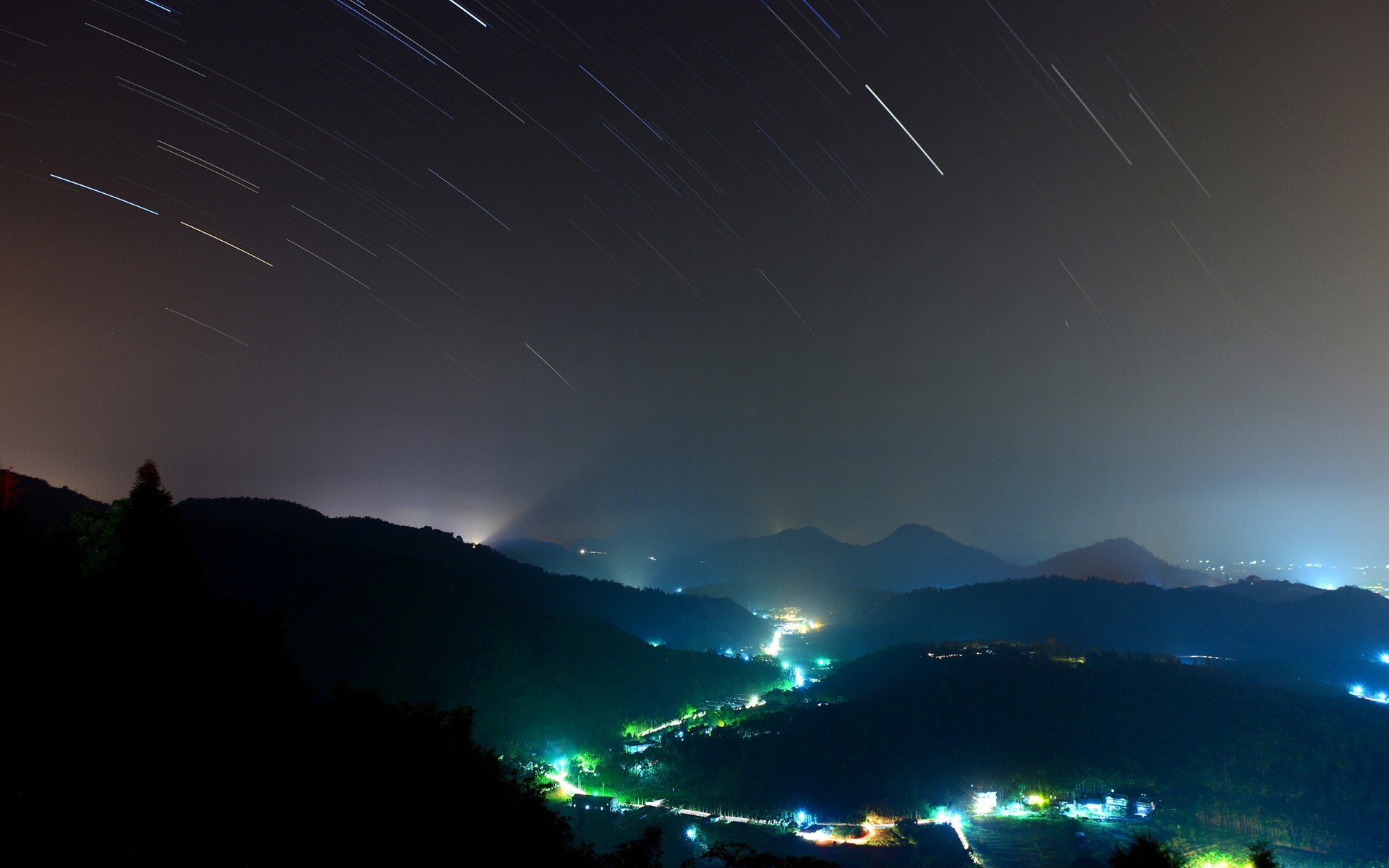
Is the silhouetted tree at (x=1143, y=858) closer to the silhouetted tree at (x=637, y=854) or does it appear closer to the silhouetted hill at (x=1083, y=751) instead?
the silhouetted tree at (x=637, y=854)

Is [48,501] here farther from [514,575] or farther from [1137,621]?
[1137,621]

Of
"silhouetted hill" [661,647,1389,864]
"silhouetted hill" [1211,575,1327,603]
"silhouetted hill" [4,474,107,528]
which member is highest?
"silhouetted hill" [1211,575,1327,603]

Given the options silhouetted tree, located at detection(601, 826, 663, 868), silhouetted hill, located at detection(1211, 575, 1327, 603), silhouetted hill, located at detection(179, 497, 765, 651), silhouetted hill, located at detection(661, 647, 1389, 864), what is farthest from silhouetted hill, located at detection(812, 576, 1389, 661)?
silhouetted tree, located at detection(601, 826, 663, 868)

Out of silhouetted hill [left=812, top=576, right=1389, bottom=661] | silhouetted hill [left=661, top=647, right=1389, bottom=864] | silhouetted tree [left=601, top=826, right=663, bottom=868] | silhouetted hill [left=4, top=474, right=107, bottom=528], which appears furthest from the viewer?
silhouetted hill [left=812, top=576, right=1389, bottom=661]

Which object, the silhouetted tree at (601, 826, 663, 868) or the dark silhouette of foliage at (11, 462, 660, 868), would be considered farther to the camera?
the silhouetted tree at (601, 826, 663, 868)

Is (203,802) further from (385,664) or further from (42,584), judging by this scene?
(385,664)

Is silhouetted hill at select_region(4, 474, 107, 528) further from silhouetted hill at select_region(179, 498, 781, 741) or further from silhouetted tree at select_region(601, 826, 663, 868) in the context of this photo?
silhouetted tree at select_region(601, 826, 663, 868)

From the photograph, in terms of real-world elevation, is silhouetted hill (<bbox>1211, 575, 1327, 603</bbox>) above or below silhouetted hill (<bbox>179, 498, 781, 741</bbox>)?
above

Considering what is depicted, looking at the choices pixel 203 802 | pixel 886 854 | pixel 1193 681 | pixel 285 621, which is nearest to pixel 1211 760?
pixel 1193 681
